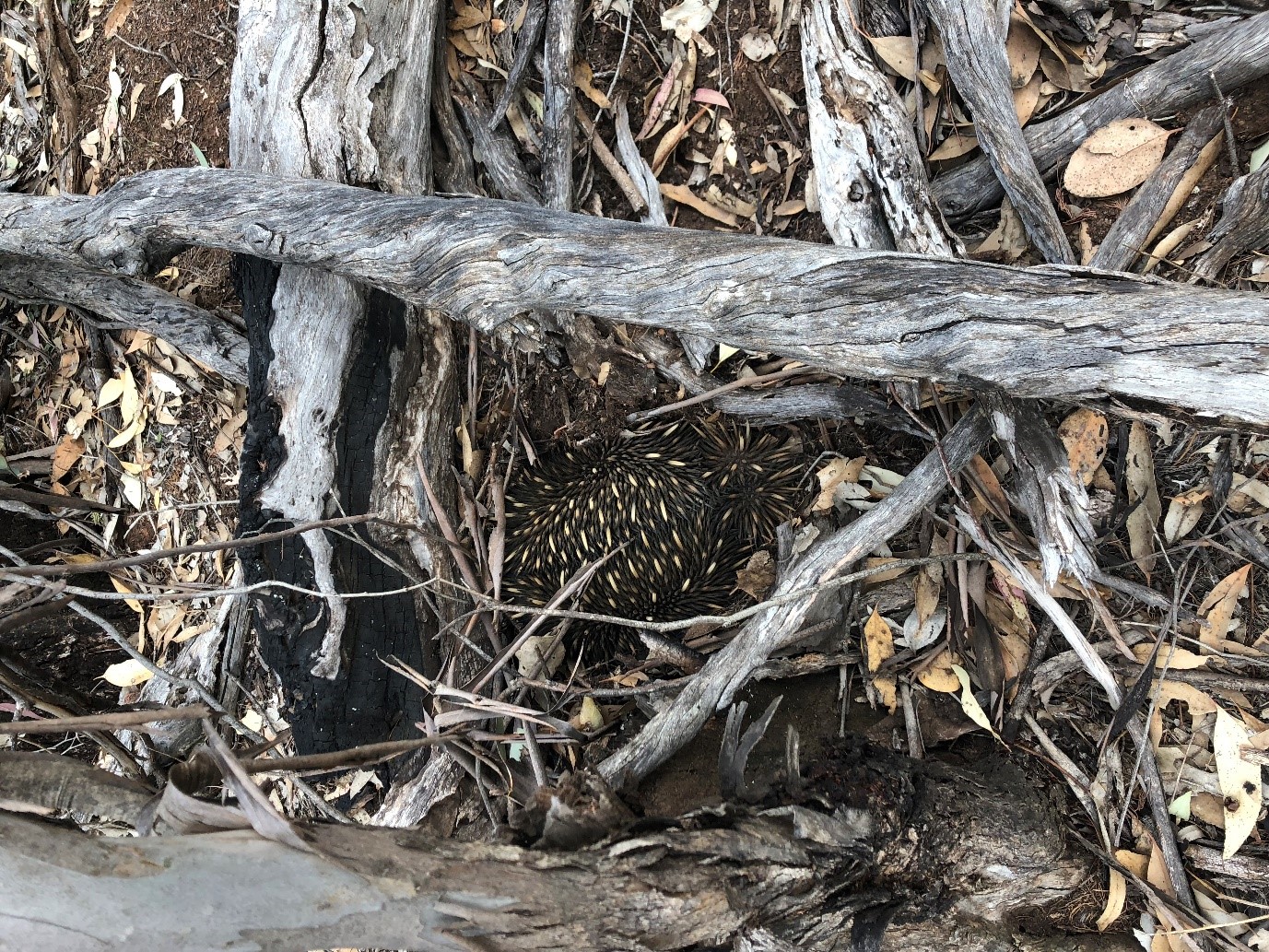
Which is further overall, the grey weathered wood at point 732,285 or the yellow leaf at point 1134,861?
the yellow leaf at point 1134,861

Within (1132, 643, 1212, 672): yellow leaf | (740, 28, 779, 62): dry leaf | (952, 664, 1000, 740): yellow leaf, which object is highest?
(740, 28, 779, 62): dry leaf

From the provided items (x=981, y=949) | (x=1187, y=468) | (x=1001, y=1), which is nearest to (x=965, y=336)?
(x=1187, y=468)

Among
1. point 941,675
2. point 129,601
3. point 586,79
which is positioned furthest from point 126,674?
point 941,675

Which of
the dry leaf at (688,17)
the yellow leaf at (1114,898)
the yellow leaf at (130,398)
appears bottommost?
the yellow leaf at (1114,898)

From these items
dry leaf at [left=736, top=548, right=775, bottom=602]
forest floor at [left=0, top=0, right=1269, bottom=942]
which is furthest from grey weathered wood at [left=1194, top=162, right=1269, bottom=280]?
dry leaf at [left=736, top=548, right=775, bottom=602]

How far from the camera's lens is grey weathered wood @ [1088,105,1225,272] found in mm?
2043

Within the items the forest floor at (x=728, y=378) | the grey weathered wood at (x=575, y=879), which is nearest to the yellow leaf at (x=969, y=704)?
the forest floor at (x=728, y=378)

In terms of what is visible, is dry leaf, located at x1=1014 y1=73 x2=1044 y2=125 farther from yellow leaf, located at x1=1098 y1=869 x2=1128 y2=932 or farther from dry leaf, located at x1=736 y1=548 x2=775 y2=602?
yellow leaf, located at x1=1098 y1=869 x2=1128 y2=932

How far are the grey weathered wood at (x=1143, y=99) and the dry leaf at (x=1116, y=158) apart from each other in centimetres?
4

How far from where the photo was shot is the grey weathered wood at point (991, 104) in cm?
204

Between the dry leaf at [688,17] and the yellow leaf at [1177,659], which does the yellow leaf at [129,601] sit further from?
the yellow leaf at [1177,659]

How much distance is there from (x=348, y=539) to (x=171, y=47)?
1868mm

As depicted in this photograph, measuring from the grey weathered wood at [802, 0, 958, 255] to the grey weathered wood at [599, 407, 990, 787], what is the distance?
0.54m

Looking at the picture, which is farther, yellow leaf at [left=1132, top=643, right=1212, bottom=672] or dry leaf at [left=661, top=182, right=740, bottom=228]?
dry leaf at [left=661, top=182, right=740, bottom=228]
